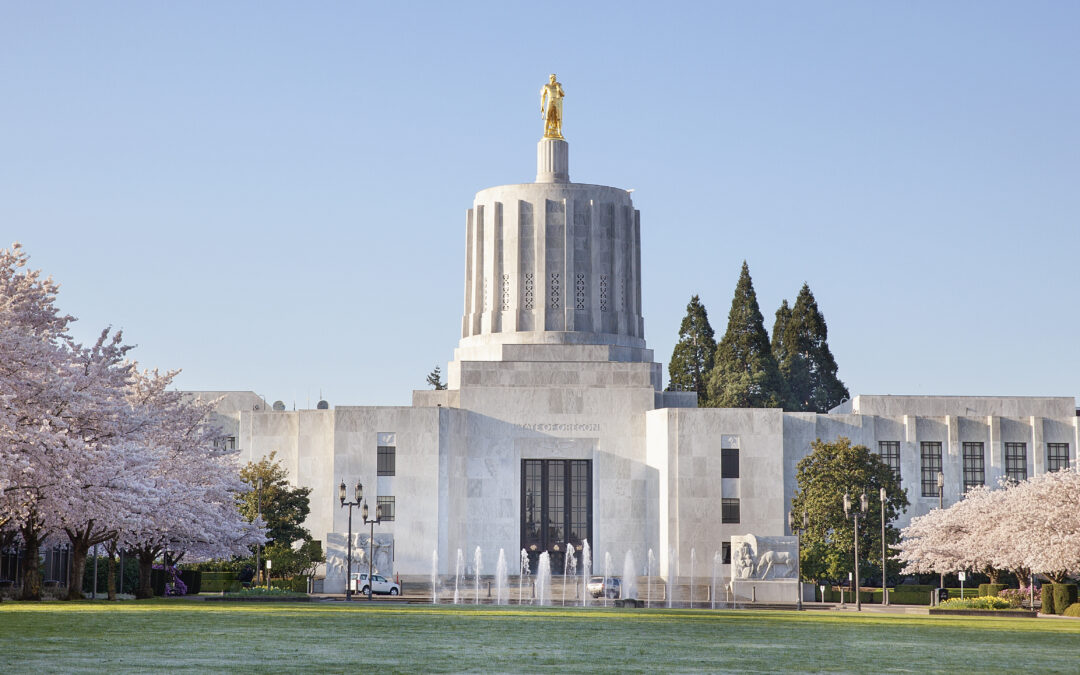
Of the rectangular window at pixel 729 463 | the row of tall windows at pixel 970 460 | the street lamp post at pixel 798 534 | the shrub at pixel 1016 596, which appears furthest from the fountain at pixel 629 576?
the shrub at pixel 1016 596

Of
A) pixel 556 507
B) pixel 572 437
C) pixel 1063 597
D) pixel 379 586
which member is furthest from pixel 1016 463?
pixel 379 586

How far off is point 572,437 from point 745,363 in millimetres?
22596

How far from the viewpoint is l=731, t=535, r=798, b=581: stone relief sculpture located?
59.3 m

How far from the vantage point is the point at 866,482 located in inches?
2399

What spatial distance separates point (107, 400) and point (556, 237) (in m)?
33.2

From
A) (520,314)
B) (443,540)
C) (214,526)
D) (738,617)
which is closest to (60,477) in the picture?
(214,526)

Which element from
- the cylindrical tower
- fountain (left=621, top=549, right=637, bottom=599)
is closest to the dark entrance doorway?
fountain (left=621, top=549, right=637, bottom=599)

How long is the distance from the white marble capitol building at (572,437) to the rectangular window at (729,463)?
0.06 metres

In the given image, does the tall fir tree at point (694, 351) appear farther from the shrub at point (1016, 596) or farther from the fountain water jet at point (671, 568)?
the shrub at point (1016, 596)

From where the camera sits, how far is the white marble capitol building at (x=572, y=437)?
64.3m

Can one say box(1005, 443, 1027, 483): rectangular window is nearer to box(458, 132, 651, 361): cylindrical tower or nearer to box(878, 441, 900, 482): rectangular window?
box(878, 441, 900, 482): rectangular window

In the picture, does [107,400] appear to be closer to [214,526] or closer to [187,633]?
[214,526]

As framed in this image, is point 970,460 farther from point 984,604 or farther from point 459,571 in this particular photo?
point 459,571

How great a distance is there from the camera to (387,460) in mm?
65500
